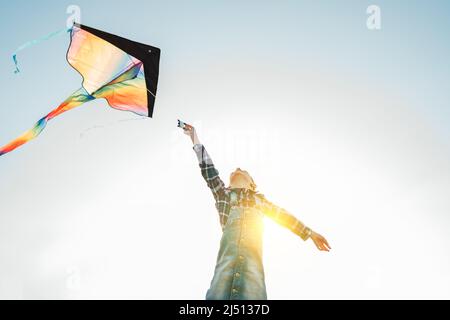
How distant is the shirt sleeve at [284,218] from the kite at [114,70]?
433cm

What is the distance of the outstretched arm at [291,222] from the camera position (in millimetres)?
4074

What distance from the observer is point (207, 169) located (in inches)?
182

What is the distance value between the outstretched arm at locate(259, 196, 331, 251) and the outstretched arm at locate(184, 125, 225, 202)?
633 mm

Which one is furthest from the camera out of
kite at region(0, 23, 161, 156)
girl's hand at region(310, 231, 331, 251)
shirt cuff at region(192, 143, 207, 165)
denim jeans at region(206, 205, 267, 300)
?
kite at region(0, 23, 161, 156)

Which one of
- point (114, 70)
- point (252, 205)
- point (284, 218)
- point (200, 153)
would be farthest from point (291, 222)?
point (114, 70)

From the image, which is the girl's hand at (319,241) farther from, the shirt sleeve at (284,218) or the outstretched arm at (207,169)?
the outstretched arm at (207,169)

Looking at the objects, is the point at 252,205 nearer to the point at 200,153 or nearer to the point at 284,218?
the point at 284,218

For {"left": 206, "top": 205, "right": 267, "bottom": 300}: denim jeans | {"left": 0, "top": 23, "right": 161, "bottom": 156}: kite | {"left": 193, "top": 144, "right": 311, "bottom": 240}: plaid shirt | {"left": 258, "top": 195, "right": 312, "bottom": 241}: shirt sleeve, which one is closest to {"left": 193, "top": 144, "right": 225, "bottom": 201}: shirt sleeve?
{"left": 193, "top": 144, "right": 311, "bottom": 240}: plaid shirt

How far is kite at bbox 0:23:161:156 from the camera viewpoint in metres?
7.29

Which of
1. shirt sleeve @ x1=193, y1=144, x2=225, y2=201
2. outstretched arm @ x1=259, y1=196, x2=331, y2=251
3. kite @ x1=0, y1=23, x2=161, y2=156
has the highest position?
kite @ x1=0, y1=23, x2=161, y2=156

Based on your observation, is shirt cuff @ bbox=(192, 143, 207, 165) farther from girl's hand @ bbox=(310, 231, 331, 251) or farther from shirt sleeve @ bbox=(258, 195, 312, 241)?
girl's hand @ bbox=(310, 231, 331, 251)

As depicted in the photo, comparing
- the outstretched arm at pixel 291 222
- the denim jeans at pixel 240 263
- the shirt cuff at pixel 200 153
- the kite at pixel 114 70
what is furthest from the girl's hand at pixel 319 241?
the kite at pixel 114 70
